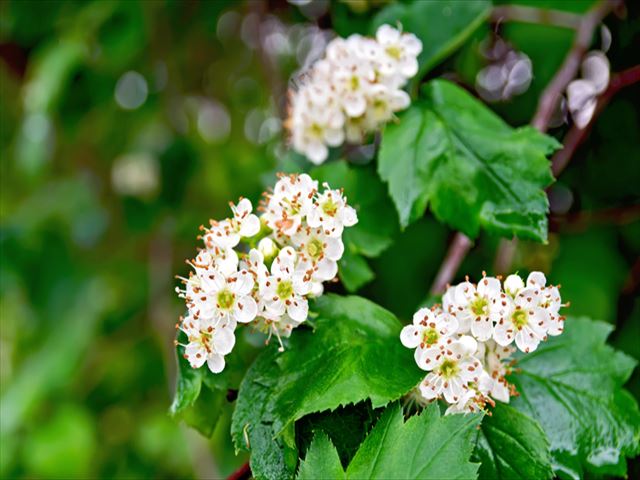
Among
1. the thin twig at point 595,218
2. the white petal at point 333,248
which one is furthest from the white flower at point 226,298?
the thin twig at point 595,218

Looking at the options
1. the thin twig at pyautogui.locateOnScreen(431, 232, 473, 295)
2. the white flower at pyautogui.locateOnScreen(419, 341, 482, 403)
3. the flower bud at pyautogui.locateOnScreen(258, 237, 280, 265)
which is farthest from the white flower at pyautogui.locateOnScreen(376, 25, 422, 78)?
the white flower at pyautogui.locateOnScreen(419, 341, 482, 403)

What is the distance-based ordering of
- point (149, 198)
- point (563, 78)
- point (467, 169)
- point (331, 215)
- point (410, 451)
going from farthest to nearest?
point (149, 198), point (563, 78), point (467, 169), point (331, 215), point (410, 451)

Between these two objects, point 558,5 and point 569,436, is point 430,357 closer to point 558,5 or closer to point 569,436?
point 569,436

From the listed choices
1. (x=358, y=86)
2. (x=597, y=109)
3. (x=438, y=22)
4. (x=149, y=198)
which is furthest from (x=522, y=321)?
(x=149, y=198)

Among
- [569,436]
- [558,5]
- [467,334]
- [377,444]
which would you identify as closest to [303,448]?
[377,444]

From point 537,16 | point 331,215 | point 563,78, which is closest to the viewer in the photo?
point 331,215

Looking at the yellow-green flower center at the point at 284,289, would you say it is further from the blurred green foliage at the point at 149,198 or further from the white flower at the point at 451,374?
the blurred green foliage at the point at 149,198

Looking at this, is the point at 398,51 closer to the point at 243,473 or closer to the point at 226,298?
the point at 226,298
